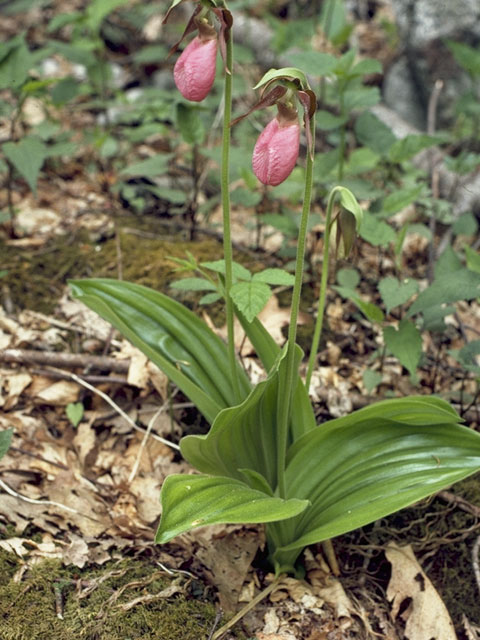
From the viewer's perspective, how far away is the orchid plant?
140 centimetres

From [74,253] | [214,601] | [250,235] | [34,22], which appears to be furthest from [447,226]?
[34,22]

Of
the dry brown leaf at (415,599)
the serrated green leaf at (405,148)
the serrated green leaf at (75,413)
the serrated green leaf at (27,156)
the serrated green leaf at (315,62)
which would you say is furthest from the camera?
the serrated green leaf at (27,156)

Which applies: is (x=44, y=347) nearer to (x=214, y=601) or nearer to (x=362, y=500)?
(x=214, y=601)

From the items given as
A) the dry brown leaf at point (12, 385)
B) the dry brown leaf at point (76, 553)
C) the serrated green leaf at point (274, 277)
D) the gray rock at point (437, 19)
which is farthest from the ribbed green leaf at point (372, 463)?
the gray rock at point (437, 19)

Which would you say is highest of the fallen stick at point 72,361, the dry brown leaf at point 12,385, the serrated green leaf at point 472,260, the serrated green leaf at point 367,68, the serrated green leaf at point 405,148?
the serrated green leaf at point 367,68

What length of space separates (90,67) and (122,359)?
1.98 m

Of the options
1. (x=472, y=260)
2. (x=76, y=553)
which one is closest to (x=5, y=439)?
(x=76, y=553)

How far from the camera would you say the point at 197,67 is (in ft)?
4.60

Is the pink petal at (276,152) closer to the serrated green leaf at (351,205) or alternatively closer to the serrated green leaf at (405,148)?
A: the serrated green leaf at (351,205)

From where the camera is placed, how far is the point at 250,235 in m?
3.15

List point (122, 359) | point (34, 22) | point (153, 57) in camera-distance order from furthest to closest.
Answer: point (34, 22), point (153, 57), point (122, 359)

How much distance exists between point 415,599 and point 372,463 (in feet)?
1.36

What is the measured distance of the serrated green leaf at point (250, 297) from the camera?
1618mm

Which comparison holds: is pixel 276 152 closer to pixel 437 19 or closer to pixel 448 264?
pixel 448 264
